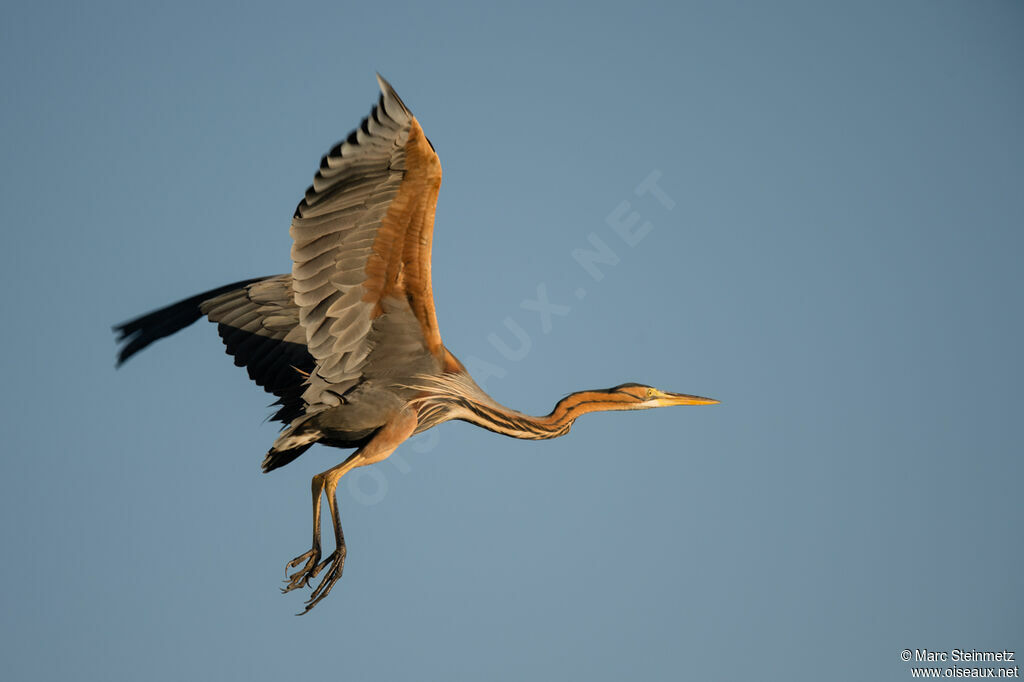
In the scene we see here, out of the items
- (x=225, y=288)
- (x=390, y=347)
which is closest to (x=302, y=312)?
(x=390, y=347)

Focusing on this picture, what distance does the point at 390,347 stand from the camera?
34.2ft

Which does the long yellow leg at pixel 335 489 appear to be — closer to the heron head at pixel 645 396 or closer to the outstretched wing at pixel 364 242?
the outstretched wing at pixel 364 242

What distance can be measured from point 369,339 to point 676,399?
3347 mm

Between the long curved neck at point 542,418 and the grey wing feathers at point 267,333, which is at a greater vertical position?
the grey wing feathers at point 267,333

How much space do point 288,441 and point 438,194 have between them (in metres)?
2.45

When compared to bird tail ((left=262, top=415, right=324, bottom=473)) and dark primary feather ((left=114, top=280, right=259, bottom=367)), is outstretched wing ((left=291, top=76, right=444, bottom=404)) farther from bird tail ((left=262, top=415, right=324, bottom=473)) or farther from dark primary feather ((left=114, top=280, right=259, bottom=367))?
dark primary feather ((left=114, top=280, right=259, bottom=367))

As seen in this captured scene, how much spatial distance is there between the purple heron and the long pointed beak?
14 centimetres

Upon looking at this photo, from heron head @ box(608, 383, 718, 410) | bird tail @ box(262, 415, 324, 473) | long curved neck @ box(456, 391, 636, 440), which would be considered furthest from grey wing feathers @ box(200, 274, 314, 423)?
heron head @ box(608, 383, 718, 410)

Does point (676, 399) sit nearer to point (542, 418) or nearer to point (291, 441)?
point (542, 418)

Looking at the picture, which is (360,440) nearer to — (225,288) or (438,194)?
(438,194)

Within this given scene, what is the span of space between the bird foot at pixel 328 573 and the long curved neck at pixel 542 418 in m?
1.76

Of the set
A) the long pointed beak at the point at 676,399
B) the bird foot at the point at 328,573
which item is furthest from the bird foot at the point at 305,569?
the long pointed beak at the point at 676,399

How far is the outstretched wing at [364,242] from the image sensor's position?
9.27 m

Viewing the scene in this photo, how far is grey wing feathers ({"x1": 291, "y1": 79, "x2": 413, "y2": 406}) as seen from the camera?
9242 millimetres
